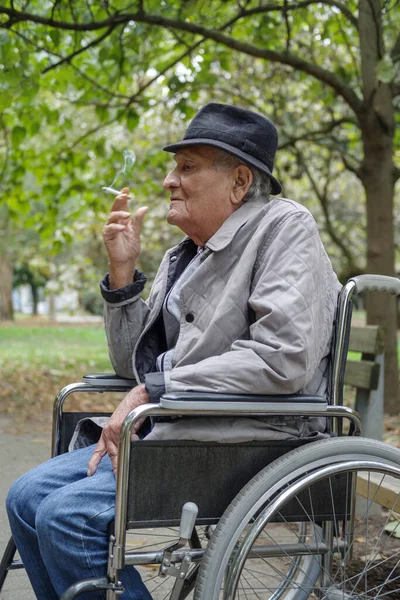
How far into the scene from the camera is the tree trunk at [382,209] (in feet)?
24.0

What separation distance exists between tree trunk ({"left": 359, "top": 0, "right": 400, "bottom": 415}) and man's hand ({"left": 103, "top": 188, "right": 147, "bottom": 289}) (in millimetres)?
4941

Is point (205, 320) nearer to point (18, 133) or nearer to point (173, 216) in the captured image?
point (173, 216)

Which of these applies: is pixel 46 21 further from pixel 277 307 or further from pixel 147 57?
pixel 277 307

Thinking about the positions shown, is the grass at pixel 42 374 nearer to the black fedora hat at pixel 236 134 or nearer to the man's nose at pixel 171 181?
the man's nose at pixel 171 181

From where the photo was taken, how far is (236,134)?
252 cm

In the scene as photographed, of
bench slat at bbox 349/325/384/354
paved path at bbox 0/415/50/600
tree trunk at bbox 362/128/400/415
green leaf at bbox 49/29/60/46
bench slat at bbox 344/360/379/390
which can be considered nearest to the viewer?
paved path at bbox 0/415/50/600

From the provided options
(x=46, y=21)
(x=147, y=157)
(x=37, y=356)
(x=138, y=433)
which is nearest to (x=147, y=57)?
(x=147, y=157)

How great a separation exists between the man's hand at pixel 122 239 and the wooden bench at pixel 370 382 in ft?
7.08

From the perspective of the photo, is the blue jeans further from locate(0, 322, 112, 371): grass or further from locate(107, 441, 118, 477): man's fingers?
locate(0, 322, 112, 371): grass

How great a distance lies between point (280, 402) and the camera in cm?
217

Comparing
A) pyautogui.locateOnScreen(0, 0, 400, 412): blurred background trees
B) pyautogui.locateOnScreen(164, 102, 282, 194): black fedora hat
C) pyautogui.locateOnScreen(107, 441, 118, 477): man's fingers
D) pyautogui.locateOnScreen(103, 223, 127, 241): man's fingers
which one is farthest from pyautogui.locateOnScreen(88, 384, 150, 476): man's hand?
pyautogui.locateOnScreen(0, 0, 400, 412): blurred background trees

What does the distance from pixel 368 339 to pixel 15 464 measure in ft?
8.67

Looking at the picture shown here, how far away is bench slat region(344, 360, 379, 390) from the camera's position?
14.8 feet

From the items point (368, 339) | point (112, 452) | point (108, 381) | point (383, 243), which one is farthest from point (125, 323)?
point (383, 243)
